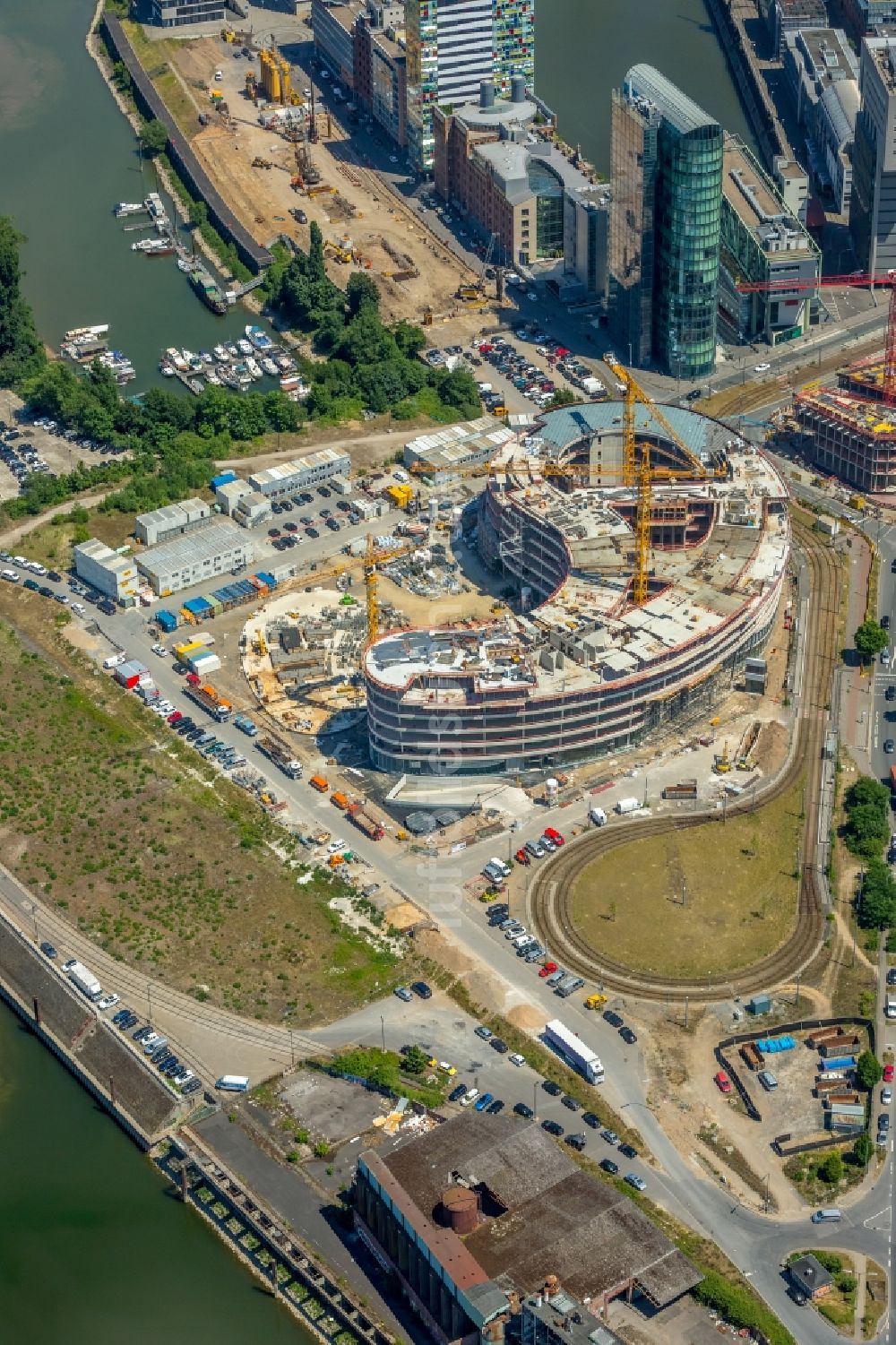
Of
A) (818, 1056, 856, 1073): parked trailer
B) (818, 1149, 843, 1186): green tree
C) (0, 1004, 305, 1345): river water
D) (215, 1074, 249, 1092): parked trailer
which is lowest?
(0, 1004, 305, 1345): river water

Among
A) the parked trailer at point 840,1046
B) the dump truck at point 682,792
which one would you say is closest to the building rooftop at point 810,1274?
the parked trailer at point 840,1046

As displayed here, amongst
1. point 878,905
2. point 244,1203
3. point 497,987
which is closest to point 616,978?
point 497,987

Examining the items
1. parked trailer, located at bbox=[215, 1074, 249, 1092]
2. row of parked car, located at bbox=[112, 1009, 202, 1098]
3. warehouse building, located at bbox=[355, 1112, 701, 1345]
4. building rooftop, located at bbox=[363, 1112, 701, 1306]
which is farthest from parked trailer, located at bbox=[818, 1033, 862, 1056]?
row of parked car, located at bbox=[112, 1009, 202, 1098]

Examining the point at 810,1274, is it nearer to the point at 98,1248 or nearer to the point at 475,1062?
the point at 475,1062

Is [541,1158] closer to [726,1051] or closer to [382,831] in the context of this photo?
[726,1051]

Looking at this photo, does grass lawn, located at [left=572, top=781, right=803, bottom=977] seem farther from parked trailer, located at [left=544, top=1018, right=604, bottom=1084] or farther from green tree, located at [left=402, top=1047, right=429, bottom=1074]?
green tree, located at [left=402, top=1047, right=429, bottom=1074]

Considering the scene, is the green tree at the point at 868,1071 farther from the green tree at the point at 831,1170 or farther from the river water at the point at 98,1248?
the river water at the point at 98,1248

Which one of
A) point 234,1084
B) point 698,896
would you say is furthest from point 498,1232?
point 698,896
